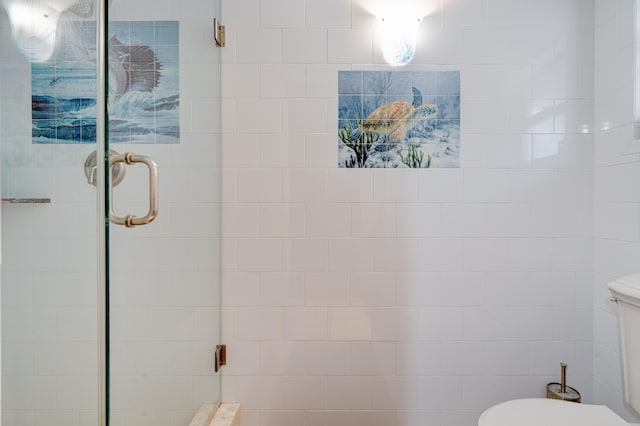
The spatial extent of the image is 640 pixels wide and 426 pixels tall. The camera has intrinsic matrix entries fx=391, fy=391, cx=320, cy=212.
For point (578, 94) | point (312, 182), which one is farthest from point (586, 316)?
point (312, 182)

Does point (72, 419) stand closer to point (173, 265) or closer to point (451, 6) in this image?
point (173, 265)

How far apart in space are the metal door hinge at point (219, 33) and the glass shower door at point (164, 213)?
32 millimetres

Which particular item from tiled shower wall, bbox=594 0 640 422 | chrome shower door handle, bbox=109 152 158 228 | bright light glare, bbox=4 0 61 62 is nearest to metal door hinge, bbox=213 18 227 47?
chrome shower door handle, bbox=109 152 158 228

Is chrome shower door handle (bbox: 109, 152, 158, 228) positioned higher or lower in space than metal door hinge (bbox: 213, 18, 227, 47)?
lower

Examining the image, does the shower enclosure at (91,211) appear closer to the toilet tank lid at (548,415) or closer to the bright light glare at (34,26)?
the bright light glare at (34,26)

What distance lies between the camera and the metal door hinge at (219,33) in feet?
5.36

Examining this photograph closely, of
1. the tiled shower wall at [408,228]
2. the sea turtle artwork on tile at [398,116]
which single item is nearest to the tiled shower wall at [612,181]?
the tiled shower wall at [408,228]

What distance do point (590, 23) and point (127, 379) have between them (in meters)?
2.22

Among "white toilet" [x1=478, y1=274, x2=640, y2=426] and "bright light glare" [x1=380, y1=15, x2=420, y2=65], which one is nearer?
"white toilet" [x1=478, y1=274, x2=640, y2=426]

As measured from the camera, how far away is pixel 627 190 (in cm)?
154

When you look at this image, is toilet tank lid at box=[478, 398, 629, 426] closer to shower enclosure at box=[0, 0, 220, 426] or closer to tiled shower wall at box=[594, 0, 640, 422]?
tiled shower wall at box=[594, 0, 640, 422]

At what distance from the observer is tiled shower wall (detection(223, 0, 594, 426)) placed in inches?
67.3

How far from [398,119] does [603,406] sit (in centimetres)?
128

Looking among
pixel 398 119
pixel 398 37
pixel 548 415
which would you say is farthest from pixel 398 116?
pixel 548 415
